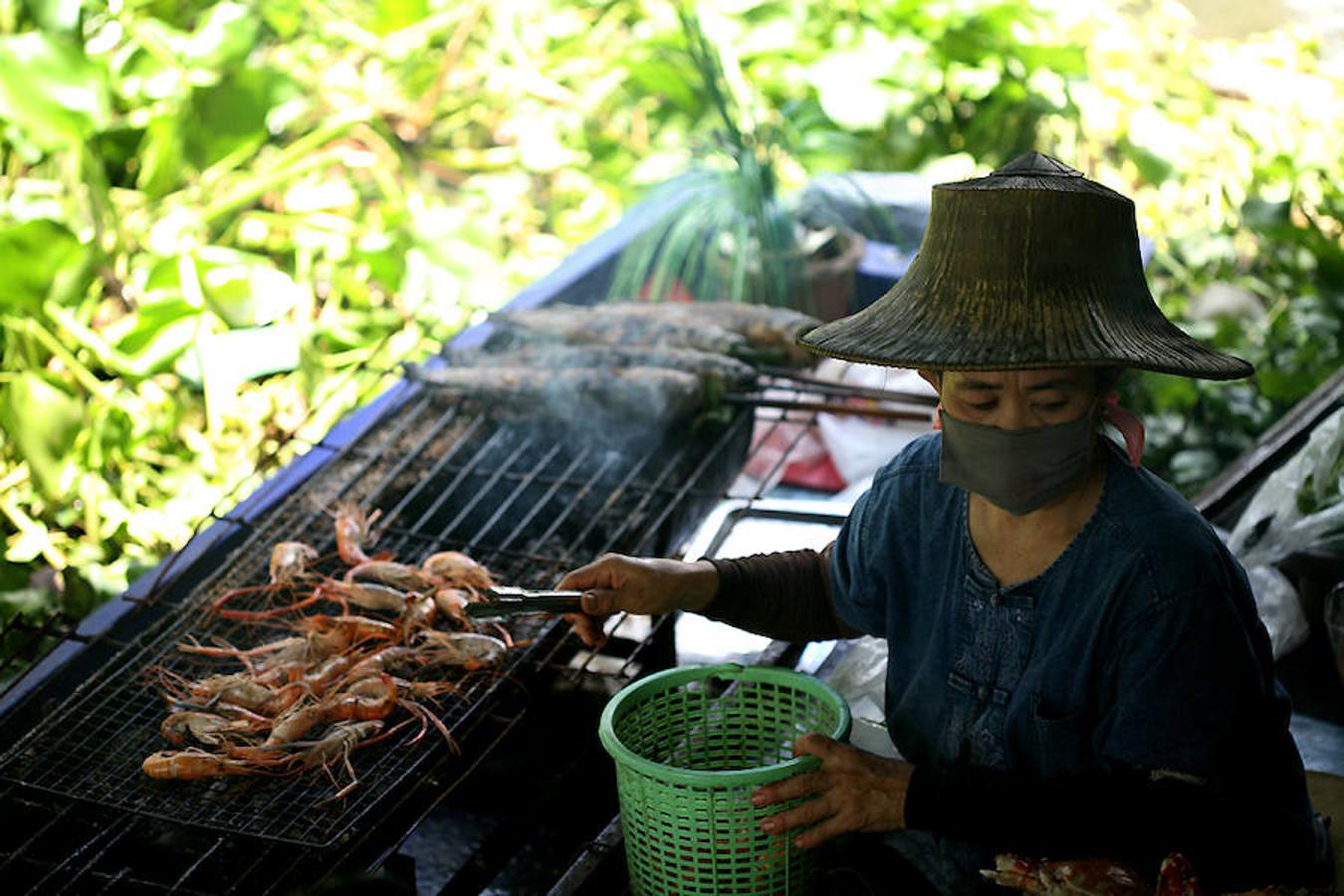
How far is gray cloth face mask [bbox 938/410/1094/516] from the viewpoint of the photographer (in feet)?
7.32

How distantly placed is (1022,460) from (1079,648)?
1.12 feet

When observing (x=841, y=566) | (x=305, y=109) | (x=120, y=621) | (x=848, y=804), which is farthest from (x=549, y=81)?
(x=848, y=804)

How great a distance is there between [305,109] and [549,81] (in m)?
1.45

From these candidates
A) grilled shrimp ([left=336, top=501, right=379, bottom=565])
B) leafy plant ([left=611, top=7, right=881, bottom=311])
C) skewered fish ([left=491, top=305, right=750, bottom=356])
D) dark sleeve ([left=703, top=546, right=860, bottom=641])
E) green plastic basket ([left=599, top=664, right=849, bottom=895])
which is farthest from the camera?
leafy plant ([left=611, top=7, right=881, bottom=311])

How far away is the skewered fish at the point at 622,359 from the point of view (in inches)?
168

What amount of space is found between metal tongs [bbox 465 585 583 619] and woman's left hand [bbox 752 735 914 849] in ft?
1.85

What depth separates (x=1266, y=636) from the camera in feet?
7.61

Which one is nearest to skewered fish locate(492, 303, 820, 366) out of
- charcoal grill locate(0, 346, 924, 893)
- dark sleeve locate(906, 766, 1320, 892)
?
charcoal grill locate(0, 346, 924, 893)

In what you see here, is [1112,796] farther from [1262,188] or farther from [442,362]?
[1262,188]

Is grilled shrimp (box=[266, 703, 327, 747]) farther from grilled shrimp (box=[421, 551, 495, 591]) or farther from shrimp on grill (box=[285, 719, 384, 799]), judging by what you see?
grilled shrimp (box=[421, 551, 495, 591])

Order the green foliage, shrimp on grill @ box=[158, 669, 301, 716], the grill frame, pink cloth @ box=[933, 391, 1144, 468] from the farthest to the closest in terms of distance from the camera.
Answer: the green foliage → shrimp on grill @ box=[158, 669, 301, 716] → the grill frame → pink cloth @ box=[933, 391, 1144, 468]

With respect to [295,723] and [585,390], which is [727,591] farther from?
[585,390]

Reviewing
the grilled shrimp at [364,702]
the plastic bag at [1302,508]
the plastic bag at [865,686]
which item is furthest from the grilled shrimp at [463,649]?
the plastic bag at [1302,508]

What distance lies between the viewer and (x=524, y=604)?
2678 millimetres
